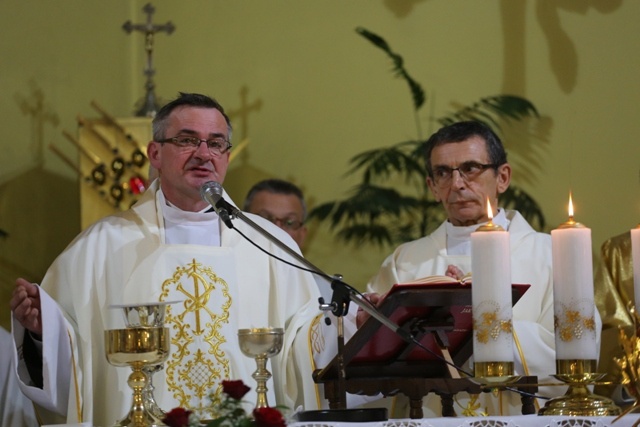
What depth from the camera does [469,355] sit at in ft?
13.7

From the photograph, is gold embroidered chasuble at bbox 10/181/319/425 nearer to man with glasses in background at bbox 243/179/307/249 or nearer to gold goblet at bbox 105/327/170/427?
gold goblet at bbox 105/327/170/427

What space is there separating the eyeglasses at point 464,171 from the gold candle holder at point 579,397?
2.02m

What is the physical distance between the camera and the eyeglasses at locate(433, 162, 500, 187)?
16.9 ft

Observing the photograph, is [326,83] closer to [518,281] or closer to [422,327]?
[518,281]

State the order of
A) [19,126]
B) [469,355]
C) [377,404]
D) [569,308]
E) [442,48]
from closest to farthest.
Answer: [569,308], [469,355], [377,404], [19,126], [442,48]

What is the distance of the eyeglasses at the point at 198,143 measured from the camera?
4.86m

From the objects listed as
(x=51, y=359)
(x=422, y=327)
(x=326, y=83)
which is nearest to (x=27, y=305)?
(x=51, y=359)

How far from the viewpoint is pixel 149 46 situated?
8094 mm

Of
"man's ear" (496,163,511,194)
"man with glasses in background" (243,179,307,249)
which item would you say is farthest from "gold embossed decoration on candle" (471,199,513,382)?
"man with glasses in background" (243,179,307,249)

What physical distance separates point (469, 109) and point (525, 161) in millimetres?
592

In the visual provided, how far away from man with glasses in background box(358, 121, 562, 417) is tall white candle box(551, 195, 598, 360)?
166cm

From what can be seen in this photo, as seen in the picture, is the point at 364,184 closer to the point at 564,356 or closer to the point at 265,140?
the point at 265,140

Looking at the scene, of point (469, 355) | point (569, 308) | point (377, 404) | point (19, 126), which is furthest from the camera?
point (19, 126)

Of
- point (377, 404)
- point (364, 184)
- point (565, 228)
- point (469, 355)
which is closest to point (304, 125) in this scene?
point (364, 184)
